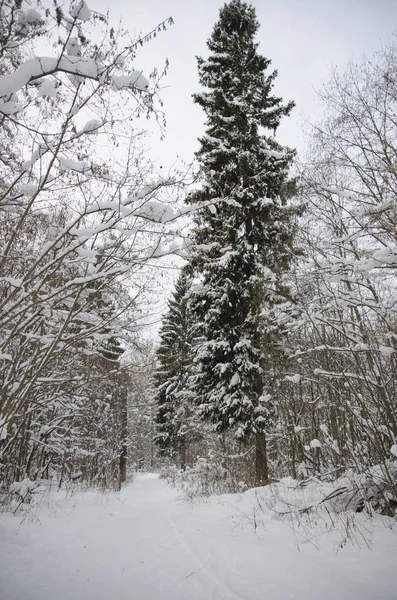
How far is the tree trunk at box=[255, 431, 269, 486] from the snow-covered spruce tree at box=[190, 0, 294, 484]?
0.02 m

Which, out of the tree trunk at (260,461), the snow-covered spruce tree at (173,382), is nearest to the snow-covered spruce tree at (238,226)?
the tree trunk at (260,461)

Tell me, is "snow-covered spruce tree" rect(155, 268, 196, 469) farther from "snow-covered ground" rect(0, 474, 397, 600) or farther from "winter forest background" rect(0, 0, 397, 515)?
"snow-covered ground" rect(0, 474, 397, 600)

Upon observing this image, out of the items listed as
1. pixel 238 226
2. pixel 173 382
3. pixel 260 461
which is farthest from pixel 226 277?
pixel 173 382

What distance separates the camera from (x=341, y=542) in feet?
8.96

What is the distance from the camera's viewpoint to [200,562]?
122 inches

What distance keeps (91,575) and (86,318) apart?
2.49 m

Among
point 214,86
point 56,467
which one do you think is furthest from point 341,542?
point 56,467

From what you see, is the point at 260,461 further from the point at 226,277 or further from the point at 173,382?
the point at 173,382

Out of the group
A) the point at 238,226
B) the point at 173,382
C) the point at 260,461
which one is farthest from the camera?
the point at 173,382

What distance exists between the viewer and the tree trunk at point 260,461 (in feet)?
24.0

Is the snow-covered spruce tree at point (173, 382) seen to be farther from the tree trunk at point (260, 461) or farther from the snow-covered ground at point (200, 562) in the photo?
the snow-covered ground at point (200, 562)

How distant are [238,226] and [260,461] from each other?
6.54 metres

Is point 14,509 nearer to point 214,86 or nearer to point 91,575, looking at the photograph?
point 91,575

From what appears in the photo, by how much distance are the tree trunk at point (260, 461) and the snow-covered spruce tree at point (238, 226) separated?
0.02 m
